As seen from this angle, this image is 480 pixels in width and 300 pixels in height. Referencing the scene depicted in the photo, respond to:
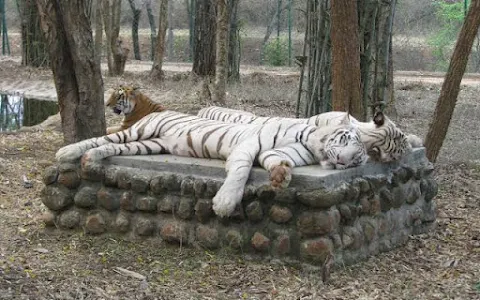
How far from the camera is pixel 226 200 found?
4.57 meters

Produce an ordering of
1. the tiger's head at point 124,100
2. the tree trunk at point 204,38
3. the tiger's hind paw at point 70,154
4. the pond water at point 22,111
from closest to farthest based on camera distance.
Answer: the tiger's hind paw at point 70,154, the tiger's head at point 124,100, the pond water at point 22,111, the tree trunk at point 204,38

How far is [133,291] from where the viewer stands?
4.29 metres

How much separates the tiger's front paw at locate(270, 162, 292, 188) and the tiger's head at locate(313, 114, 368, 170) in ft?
1.32

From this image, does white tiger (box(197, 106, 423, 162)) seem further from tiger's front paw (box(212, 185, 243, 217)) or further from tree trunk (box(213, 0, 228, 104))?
tree trunk (box(213, 0, 228, 104))

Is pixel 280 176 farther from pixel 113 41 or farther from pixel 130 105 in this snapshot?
pixel 113 41

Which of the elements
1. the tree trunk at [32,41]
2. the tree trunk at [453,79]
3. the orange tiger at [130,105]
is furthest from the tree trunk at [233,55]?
the orange tiger at [130,105]

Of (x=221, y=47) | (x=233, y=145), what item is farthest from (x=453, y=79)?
(x=221, y=47)

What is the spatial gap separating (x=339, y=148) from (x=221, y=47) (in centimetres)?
596

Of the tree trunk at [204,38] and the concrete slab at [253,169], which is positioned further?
the tree trunk at [204,38]

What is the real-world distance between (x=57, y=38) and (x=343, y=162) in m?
Answer: 3.32

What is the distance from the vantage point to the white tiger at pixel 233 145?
4602 millimetres

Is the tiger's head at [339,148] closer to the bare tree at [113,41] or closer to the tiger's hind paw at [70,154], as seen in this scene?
the tiger's hind paw at [70,154]

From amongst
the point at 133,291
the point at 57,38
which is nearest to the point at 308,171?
the point at 133,291

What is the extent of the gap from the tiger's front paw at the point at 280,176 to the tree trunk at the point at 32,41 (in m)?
15.4
